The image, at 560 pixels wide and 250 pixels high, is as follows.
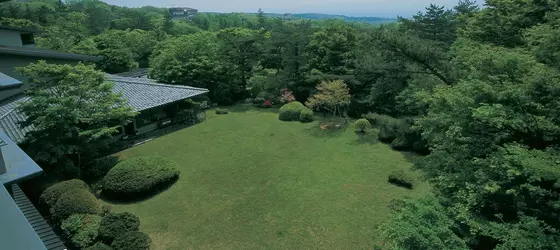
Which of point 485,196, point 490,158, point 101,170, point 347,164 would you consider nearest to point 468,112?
point 490,158

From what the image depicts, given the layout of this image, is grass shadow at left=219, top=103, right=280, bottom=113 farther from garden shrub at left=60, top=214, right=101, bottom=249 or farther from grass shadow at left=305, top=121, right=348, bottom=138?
garden shrub at left=60, top=214, right=101, bottom=249

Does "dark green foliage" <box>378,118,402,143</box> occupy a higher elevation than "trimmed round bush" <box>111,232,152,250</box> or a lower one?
higher

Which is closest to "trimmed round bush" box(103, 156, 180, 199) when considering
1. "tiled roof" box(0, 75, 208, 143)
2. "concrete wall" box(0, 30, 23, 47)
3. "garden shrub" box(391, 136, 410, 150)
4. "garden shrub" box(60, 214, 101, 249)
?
"garden shrub" box(60, 214, 101, 249)

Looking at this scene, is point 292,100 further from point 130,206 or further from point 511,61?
point 511,61

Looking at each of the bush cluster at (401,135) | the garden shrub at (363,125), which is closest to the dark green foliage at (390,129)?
the bush cluster at (401,135)

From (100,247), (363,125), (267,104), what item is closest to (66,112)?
(100,247)

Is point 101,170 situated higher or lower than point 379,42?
lower
